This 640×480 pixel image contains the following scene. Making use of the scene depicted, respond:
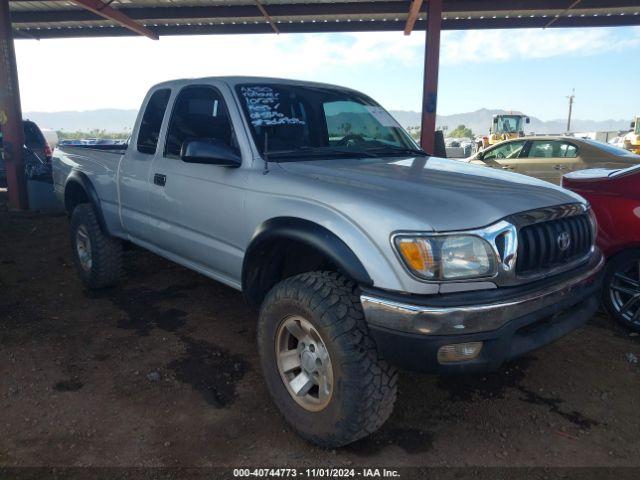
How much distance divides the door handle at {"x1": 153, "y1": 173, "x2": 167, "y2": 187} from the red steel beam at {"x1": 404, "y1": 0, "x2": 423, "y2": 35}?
7.53 m

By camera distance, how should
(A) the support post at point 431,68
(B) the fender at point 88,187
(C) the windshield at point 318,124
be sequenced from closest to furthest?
(C) the windshield at point 318,124 < (B) the fender at point 88,187 < (A) the support post at point 431,68

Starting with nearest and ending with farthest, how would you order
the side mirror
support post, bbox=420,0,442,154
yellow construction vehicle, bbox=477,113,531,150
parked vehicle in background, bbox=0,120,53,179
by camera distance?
the side mirror → support post, bbox=420,0,442,154 → parked vehicle in background, bbox=0,120,53,179 → yellow construction vehicle, bbox=477,113,531,150

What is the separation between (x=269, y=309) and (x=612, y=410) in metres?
2.11

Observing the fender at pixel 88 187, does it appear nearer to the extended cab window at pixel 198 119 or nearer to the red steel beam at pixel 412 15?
the extended cab window at pixel 198 119

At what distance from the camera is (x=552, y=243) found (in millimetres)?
2412

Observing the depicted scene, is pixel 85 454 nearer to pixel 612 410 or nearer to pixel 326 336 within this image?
pixel 326 336

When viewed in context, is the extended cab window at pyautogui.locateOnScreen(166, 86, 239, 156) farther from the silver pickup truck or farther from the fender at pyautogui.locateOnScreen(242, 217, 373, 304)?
the fender at pyautogui.locateOnScreen(242, 217, 373, 304)

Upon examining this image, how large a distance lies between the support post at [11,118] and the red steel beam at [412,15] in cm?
778

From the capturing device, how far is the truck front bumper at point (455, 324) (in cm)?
202

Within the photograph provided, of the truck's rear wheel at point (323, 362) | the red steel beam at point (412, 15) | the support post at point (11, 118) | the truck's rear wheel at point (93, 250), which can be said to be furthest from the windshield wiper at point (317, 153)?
the support post at point (11, 118)

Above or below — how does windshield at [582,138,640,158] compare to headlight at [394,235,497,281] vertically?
above

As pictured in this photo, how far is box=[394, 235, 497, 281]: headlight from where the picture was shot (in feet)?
6.79

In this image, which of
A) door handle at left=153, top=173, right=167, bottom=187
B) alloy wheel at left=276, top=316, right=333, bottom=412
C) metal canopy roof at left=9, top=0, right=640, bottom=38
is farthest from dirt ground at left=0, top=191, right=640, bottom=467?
metal canopy roof at left=9, top=0, right=640, bottom=38

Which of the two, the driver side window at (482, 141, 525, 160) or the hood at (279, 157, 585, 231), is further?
the driver side window at (482, 141, 525, 160)
